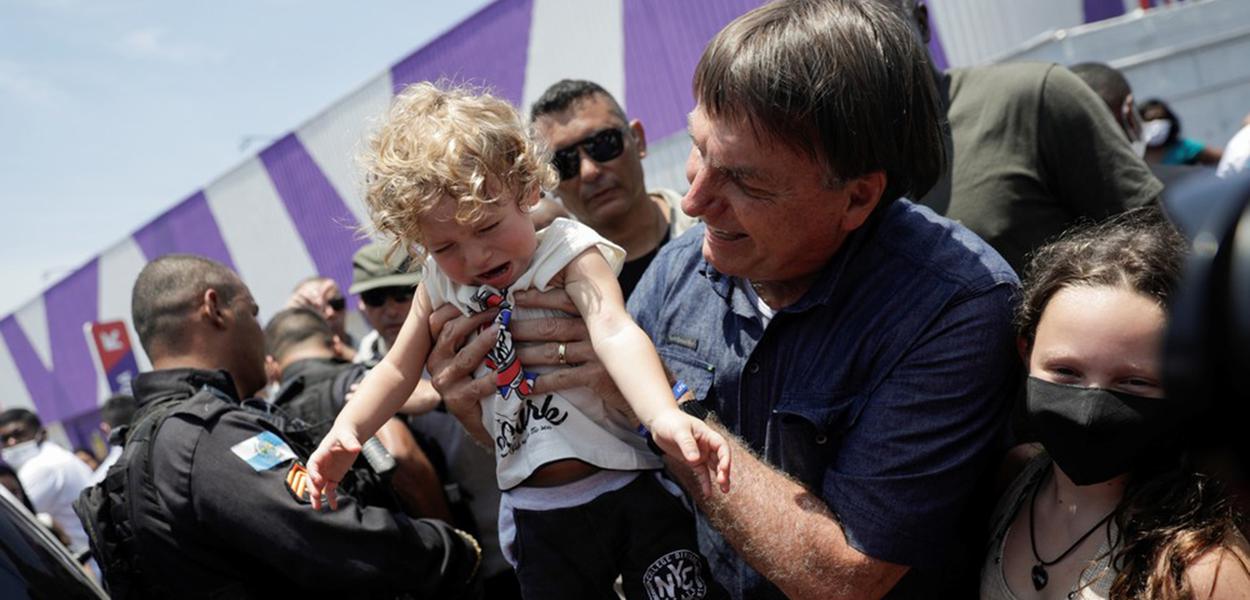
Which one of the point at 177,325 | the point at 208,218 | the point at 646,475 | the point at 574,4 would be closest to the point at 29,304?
the point at 208,218

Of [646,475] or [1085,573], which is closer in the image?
[1085,573]

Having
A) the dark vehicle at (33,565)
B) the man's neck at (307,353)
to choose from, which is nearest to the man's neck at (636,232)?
the man's neck at (307,353)

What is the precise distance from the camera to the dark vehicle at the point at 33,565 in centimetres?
196

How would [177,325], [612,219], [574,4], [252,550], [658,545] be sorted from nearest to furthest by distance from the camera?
[658,545] → [252,550] → [177,325] → [612,219] → [574,4]

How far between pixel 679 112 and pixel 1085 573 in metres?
9.31

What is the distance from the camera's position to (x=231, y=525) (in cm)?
269

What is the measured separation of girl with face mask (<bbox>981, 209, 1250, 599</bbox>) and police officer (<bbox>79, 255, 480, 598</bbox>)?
A: 1716 mm

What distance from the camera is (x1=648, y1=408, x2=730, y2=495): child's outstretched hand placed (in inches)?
72.5

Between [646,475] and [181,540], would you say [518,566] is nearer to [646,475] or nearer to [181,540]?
[646,475]

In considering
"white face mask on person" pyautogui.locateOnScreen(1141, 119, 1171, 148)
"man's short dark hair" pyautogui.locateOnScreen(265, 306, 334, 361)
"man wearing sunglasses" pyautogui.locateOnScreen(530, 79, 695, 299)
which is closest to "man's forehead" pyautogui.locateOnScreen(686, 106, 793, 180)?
"man wearing sunglasses" pyautogui.locateOnScreen(530, 79, 695, 299)

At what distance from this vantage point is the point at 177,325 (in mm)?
3342

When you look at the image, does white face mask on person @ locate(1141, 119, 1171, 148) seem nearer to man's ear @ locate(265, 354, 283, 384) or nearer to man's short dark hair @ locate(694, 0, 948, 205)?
man's short dark hair @ locate(694, 0, 948, 205)

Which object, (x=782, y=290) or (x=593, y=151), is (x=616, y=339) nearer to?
(x=782, y=290)

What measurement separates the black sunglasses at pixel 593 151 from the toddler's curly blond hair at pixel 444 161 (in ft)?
4.69
